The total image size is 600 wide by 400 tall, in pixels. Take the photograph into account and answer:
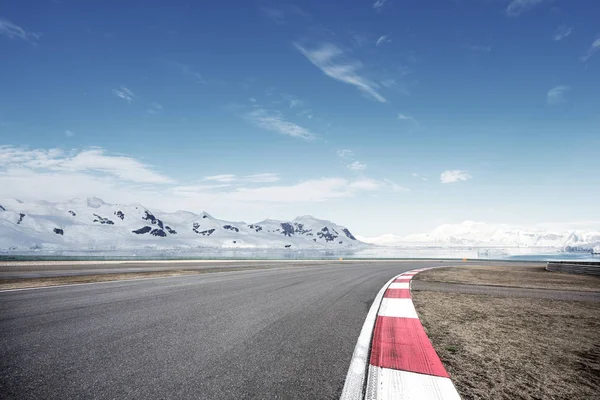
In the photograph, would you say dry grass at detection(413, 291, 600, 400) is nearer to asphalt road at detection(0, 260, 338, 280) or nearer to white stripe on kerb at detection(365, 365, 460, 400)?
white stripe on kerb at detection(365, 365, 460, 400)

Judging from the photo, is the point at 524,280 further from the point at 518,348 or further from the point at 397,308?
the point at 518,348

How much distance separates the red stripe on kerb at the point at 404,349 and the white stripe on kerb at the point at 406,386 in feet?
0.47

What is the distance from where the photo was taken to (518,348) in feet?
11.4

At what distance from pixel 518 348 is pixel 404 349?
1.33 m

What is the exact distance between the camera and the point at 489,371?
2.79 metres

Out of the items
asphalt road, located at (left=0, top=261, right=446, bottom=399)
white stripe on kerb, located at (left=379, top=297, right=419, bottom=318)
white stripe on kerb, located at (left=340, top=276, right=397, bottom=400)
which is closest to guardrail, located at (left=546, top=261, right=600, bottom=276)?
white stripe on kerb, located at (left=379, top=297, right=419, bottom=318)

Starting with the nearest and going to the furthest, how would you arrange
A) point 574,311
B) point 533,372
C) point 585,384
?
point 585,384
point 533,372
point 574,311

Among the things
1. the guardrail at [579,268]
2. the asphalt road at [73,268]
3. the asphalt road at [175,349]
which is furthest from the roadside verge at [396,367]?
the guardrail at [579,268]

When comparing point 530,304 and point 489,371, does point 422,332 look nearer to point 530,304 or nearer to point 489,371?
point 489,371

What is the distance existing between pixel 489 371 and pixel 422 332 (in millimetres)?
1401

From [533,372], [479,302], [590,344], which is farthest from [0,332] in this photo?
[479,302]

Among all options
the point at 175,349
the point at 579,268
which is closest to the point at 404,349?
the point at 175,349

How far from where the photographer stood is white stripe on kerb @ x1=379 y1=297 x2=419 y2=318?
5.44 metres

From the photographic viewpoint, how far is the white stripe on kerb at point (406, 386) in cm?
228
